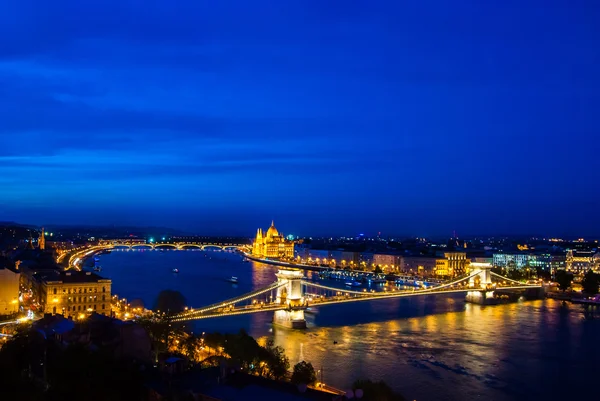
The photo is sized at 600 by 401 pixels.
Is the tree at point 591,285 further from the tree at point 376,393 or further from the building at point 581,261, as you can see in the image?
the tree at point 376,393

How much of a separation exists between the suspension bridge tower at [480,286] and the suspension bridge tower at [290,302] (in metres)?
7.88

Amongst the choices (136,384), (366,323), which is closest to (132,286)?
(366,323)

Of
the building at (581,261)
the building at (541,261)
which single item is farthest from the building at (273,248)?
the building at (581,261)

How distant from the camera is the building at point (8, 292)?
44.8ft

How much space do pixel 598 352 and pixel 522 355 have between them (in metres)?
2.04

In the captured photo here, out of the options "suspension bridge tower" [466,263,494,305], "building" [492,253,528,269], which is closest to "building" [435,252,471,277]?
"building" [492,253,528,269]

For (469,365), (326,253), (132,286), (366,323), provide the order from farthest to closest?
(326,253), (132,286), (366,323), (469,365)

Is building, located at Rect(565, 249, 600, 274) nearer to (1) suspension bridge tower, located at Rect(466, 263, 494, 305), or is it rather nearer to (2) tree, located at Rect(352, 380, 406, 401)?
(1) suspension bridge tower, located at Rect(466, 263, 494, 305)

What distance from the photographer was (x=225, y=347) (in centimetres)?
888

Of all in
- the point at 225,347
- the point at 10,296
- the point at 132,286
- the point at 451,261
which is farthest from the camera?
the point at 451,261

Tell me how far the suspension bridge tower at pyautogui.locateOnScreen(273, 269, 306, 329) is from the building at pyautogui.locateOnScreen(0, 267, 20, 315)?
5.87 m

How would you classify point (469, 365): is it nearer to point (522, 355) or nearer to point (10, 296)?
point (522, 355)

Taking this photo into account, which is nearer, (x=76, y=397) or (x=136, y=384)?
(x=76, y=397)

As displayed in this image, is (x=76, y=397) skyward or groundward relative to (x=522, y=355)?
skyward
